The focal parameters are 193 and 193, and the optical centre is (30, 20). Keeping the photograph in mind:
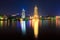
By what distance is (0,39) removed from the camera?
18109 mm

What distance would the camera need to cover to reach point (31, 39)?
61.3 feet

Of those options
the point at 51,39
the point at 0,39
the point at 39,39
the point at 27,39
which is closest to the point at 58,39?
the point at 51,39

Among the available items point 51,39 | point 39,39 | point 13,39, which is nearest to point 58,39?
point 51,39

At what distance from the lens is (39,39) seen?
738 inches

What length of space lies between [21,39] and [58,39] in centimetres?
356

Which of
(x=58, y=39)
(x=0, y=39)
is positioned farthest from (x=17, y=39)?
(x=58, y=39)

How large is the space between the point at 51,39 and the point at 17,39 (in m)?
3.27

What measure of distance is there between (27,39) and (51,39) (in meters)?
2.34

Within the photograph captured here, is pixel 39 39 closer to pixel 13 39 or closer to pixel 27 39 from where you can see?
pixel 27 39

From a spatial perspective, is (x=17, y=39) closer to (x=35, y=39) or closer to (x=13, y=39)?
(x=13, y=39)

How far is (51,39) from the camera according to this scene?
18.6 metres

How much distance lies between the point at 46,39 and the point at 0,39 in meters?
4.38

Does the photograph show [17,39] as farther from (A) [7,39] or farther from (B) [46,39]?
(B) [46,39]

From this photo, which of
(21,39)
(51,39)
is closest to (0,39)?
(21,39)
